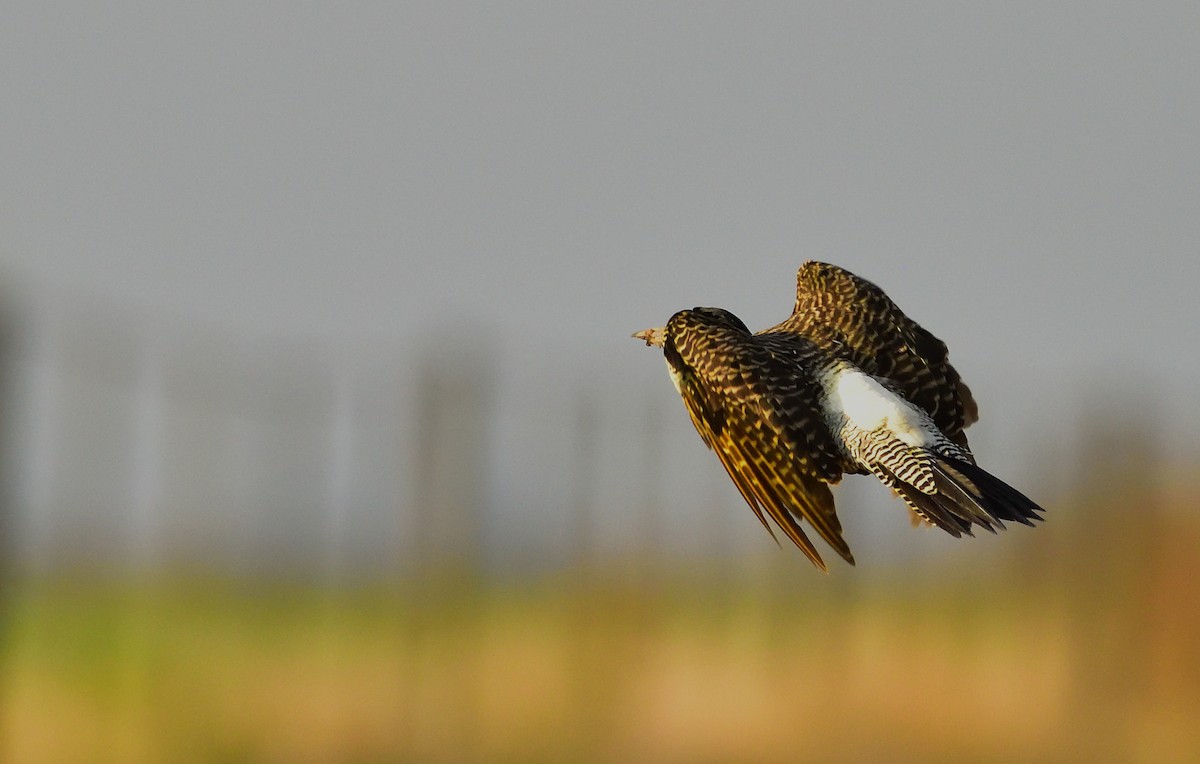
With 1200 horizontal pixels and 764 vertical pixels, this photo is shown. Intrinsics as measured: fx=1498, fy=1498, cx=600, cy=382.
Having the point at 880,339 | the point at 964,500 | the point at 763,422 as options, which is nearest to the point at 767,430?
the point at 763,422

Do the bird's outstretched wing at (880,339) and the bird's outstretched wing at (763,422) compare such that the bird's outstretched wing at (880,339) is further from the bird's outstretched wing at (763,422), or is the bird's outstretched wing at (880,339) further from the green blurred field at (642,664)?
the green blurred field at (642,664)

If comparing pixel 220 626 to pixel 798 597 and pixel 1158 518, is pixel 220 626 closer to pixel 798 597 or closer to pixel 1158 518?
pixel 798 597

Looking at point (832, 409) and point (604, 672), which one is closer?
point (832, 409)

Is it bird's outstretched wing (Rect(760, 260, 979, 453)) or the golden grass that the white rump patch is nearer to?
bird's outstretched wing (Rect(760, 260, 979, 453))

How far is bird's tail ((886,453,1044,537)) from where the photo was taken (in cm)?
346

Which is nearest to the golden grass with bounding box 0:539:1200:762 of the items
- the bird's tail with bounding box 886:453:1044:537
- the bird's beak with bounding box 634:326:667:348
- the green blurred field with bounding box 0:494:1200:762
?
the green blurred field with bounding box 0:494:1200:762

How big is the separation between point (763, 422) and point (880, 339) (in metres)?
0.94

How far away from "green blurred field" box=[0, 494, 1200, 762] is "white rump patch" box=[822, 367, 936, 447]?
16.1 feet

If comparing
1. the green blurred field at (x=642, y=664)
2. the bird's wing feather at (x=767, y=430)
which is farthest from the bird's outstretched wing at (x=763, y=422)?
the green blurred field at (x=642, y=664)

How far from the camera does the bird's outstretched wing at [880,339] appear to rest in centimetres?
451

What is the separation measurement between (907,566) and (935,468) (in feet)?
22.6

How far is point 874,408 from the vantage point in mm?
4168

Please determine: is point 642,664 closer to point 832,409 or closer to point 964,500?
point 832,409

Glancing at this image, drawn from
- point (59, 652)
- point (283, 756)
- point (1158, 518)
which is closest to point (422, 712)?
point (283, 756)
